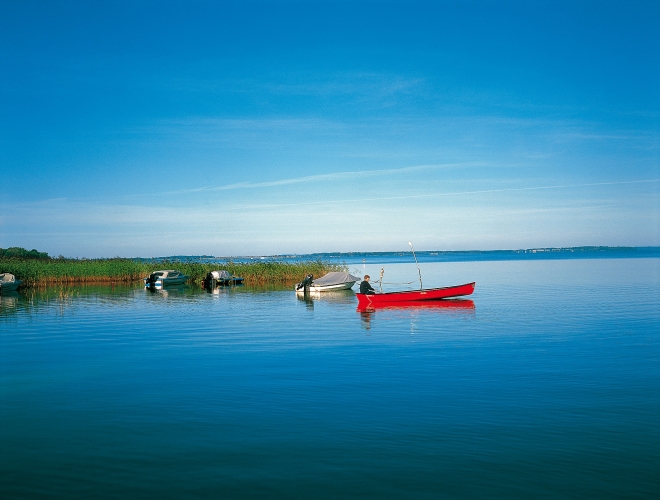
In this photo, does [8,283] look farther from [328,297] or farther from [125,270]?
[328,297]

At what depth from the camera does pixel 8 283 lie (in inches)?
2272

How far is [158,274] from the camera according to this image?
6750 centimetres

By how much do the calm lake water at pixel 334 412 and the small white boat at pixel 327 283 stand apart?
990 inches

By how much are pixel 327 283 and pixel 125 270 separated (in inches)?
1240

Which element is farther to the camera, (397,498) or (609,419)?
(609,419)

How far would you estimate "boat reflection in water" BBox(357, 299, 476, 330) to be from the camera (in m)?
37.2

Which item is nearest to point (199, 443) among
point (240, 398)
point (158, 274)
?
point (240, 398)

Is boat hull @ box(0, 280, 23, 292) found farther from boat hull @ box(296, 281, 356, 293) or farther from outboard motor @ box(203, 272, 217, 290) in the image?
boat hull @ box(296, 281, 356, 293)

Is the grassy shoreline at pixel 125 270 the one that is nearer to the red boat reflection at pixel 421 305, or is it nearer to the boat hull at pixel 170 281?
the boat hull at pixel 170 281

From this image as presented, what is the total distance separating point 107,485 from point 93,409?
543cm

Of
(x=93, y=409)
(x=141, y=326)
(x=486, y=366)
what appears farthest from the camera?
(x=141, y=326)

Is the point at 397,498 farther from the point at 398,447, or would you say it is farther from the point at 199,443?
the point at 199,443

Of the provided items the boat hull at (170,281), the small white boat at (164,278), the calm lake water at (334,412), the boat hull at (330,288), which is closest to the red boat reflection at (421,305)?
the calm lake water at (334,412)

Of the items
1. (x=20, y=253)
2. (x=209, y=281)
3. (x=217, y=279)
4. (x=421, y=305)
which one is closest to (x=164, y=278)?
(x=209, y=281)
